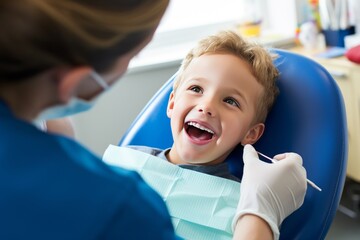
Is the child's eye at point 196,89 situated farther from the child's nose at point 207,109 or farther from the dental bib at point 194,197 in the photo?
the dental bib at point 194,197

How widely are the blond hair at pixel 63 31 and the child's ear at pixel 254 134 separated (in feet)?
2.41

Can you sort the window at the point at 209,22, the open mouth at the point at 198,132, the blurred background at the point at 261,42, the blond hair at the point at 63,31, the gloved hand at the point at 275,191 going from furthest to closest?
the window at the point at 209,22
the blurred background at the point at 261,42
the open mouth at the point at 198,132
the gloved hand at the point at 275,191
the blond hair at the point at 63,31

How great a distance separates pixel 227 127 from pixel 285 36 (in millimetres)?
1410

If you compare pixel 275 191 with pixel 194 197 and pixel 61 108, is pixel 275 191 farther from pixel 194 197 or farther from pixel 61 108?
pixel 61 108

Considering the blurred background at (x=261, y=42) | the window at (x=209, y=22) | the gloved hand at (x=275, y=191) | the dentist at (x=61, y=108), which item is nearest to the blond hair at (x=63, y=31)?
the dentist at (x=61, y=108)

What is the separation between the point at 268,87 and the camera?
1291 mm

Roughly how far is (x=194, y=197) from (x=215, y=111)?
220 mm

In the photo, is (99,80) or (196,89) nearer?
(99,80)

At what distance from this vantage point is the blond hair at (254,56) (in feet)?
4.21

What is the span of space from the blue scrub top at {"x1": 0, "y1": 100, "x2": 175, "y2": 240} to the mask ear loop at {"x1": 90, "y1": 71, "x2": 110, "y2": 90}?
9 centimetres

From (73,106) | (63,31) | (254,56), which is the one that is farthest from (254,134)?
(63,31)

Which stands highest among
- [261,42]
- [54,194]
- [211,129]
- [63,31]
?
Answer: [63,31]

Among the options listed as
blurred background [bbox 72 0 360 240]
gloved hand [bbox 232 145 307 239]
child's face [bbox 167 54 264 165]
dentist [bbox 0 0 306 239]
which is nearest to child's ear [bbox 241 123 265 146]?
child's face [bbox 167 54 264 165]

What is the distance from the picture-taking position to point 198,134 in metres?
1.28
